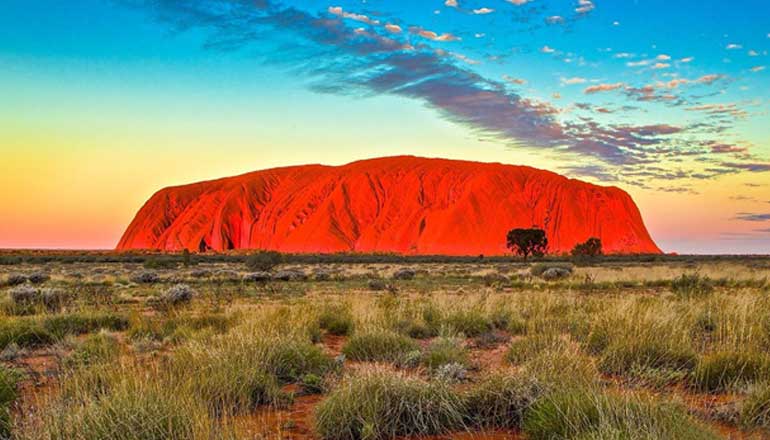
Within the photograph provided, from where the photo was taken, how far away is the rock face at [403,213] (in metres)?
94.6

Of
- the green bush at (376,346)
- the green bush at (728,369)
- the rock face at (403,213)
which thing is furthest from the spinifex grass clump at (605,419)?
the rock face at (403,213)

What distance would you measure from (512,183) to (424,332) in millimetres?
92723

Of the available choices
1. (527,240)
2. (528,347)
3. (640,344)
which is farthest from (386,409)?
(527,240)

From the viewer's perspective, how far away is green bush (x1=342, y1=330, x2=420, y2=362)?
8.34 m

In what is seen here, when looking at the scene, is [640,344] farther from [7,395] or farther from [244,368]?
[7,395]

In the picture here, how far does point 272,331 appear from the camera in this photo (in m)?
7.79

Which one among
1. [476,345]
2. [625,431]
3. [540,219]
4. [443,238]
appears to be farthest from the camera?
[540,219]

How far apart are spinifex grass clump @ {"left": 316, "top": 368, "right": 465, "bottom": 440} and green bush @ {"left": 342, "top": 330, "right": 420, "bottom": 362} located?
2.82 meters

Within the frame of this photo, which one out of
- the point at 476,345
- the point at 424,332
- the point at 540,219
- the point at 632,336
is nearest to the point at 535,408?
the point at 632,336

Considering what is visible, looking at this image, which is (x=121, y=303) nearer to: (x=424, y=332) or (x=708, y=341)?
(x=424, y=332)

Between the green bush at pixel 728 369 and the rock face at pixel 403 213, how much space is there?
82.6m

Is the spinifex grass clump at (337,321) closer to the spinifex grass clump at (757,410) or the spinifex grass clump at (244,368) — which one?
the spinifex grass clump at (244,368)

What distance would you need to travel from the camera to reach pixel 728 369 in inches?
259

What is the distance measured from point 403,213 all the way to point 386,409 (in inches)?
3763
